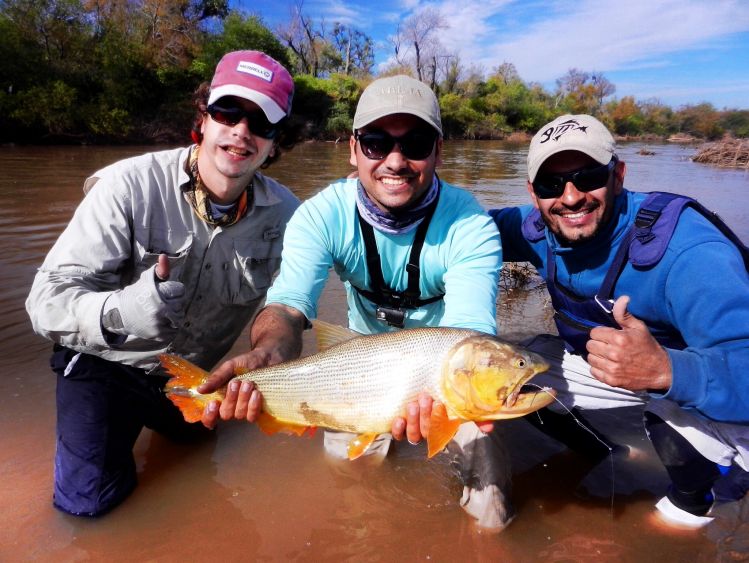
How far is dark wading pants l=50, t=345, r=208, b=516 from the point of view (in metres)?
2.99

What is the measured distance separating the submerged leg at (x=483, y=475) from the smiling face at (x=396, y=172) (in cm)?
162

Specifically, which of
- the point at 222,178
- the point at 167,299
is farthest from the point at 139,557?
the point at 222,178

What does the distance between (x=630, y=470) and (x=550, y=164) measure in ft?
7.69

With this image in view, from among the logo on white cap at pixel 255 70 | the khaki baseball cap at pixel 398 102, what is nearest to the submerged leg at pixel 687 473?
the khaki baseball cap at pixel 398 102

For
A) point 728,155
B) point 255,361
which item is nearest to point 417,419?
point 255,361

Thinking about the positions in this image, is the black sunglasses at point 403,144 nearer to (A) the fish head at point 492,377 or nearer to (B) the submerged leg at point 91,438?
(A) the fish head at point 492,377

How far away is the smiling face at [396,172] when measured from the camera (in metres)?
3.11

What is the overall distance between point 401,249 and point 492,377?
136 centimetres

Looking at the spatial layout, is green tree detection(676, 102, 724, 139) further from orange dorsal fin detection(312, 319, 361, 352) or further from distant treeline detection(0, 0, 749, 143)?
orange dorsal fin detection(312, 319, 361, 352)

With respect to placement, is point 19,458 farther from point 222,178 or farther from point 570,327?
point 570,327

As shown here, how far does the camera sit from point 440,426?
2.37 m

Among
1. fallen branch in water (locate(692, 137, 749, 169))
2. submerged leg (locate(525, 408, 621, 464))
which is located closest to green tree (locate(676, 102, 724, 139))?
fallen branch in water (locate(692, 137, 749, 169))

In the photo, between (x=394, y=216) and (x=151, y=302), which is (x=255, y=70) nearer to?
(x=394, y=216)

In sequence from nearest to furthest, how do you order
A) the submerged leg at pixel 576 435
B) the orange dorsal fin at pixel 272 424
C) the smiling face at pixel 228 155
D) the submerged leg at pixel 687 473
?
the orange dorsal fin at pixel 272 424
the submerged leg at pixel 687 473
the smiling face at pixel 228 155
the submerged leg at pixel 576 435
